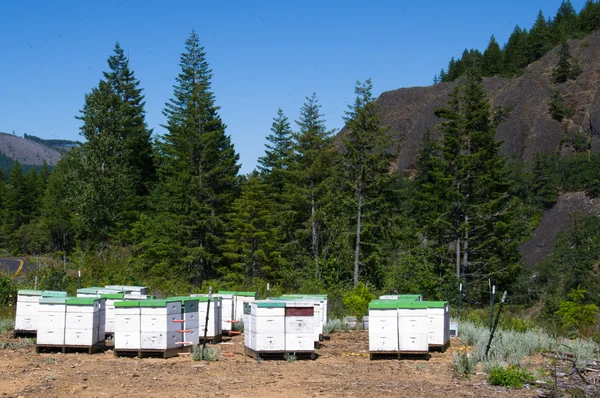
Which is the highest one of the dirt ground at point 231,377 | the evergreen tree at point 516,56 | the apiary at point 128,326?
the evergreen tree at point 516,56

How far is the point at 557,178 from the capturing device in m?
81.1

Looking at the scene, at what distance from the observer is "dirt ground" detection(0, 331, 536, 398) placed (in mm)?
11891

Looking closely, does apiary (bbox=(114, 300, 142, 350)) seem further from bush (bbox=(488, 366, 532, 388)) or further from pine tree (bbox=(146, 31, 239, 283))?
pine tree (bbox=(146, 31, 239, 283))

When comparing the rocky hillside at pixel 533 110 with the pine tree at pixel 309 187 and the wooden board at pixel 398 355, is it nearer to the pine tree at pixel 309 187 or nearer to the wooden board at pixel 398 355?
the pine tree at pixel 309 187

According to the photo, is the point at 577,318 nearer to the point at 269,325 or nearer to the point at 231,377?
the point at 269,325

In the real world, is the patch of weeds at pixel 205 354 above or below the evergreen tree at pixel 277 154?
below

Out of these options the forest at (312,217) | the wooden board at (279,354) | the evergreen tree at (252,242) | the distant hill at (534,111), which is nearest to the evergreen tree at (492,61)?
the distant hill at (534,111)

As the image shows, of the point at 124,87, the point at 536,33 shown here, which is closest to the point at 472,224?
the point at 124,87

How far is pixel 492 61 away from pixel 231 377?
134 metres

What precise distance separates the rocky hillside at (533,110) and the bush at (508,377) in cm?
7689

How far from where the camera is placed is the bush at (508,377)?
1230 cm

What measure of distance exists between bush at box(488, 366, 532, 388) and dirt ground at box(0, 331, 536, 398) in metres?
0.24

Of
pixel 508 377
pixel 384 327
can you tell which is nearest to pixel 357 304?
pixel 384 327

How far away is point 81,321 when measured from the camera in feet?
51.5
